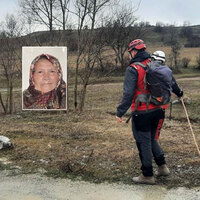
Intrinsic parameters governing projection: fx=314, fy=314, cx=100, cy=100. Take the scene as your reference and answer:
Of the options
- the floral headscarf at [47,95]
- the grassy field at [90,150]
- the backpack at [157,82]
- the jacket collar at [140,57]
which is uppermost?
the jacket collar at [140,57]

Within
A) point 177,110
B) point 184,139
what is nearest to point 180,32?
point 177,110

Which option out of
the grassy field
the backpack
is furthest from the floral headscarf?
the backpack

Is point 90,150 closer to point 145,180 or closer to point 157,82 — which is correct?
point 145,180

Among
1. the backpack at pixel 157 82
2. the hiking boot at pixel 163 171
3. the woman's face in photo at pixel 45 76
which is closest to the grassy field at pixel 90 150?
the hiking boot at pixel 163 171

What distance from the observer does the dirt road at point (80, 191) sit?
3971 millimetres

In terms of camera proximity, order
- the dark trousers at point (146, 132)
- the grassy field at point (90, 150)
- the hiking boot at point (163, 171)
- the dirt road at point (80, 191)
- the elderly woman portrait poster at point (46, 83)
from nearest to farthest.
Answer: the dirt road at point (80, 191) < the dark trousers at point (146, 132) < the hiking boot at point (163, 171) < the grassy field at point (90, 150) < the elderly woman portrait poster at point (46, 83)

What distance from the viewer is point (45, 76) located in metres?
9.66

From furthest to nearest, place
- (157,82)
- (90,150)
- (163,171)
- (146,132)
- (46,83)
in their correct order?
(46,83) < (90,150) < (163,171) < (146,132) < (157,82)

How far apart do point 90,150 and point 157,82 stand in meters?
2.18

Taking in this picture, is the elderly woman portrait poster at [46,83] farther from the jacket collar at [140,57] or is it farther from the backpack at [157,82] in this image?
the backpack at [157,82]

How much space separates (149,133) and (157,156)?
43 centimetres

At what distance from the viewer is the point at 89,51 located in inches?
403

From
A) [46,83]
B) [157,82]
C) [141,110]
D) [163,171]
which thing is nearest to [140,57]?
[157,82]

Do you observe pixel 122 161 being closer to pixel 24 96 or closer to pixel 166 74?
pixel 166 74
